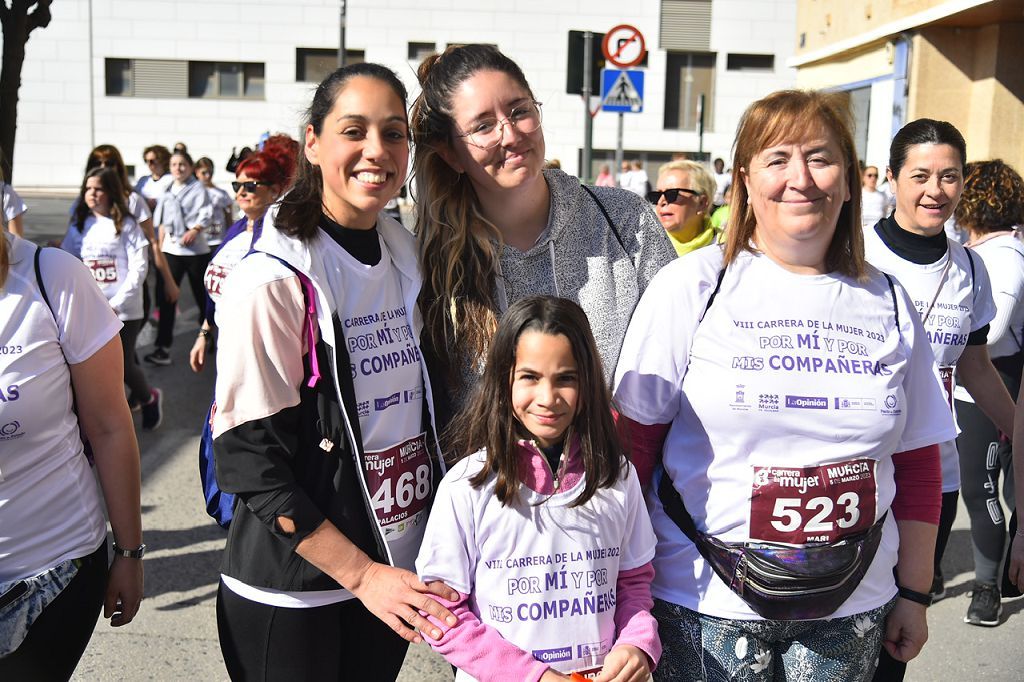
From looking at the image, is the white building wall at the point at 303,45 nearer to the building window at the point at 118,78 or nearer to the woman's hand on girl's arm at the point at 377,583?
the building window at the point at 118,78

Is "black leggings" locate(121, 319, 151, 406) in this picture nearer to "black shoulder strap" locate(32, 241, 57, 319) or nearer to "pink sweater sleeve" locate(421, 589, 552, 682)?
"black shoulder strap" locate(32, 241, 57, 319)

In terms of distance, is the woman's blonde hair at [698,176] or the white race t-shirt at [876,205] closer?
the woman's blonde hair at [698,176]

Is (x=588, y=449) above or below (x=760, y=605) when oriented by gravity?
above

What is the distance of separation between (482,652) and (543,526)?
288 mm

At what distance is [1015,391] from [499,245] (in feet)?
11.3

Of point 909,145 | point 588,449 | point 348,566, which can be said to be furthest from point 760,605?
point 909,145

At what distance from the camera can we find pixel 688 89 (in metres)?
31.6

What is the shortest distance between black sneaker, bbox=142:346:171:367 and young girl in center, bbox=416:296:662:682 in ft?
26.6

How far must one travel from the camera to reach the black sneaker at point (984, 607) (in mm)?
4578

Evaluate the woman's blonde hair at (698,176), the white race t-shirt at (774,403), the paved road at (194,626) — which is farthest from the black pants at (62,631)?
the woman's blonde hair at (698,176)

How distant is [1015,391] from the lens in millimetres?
4812

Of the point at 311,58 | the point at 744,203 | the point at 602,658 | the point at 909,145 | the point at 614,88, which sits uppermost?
the point at 311,58

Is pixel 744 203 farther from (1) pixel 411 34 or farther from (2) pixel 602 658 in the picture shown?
(1) pixel 411 34

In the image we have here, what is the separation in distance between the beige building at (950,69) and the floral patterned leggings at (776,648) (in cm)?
1485
